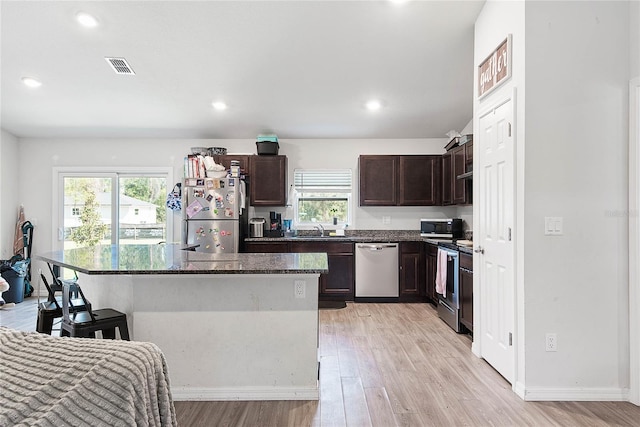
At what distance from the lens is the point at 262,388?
242 centimetres

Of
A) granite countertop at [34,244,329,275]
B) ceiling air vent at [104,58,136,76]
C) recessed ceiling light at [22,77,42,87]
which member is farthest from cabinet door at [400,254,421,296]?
recessed ceiling light at [22,77,42,87]

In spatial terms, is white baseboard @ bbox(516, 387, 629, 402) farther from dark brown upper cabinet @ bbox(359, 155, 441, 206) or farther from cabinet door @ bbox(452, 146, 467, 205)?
dark brown upper cabinet @ bbox(359, 155, 441, 206)

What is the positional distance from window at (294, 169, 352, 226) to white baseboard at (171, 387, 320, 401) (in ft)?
11.5

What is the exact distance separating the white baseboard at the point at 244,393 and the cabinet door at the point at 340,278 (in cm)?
260

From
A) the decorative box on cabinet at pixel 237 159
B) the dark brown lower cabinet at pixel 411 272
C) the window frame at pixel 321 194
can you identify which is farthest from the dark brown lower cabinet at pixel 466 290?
the decorative box on cabinet at pixel 237 159

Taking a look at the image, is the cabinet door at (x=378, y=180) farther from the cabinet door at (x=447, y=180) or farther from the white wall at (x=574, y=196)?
the white wall at (x=574, y=196)

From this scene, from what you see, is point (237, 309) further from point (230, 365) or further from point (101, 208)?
point (101, 208)

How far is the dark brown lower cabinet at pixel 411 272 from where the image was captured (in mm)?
5027

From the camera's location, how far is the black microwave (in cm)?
495

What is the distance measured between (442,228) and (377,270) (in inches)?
41.7

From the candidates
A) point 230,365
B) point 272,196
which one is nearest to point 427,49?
point 272,196

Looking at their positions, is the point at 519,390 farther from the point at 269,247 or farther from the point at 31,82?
the point at 31,82

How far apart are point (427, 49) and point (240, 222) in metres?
3.09

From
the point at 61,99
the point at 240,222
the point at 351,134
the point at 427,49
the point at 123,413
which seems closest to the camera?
the point at 123,413
